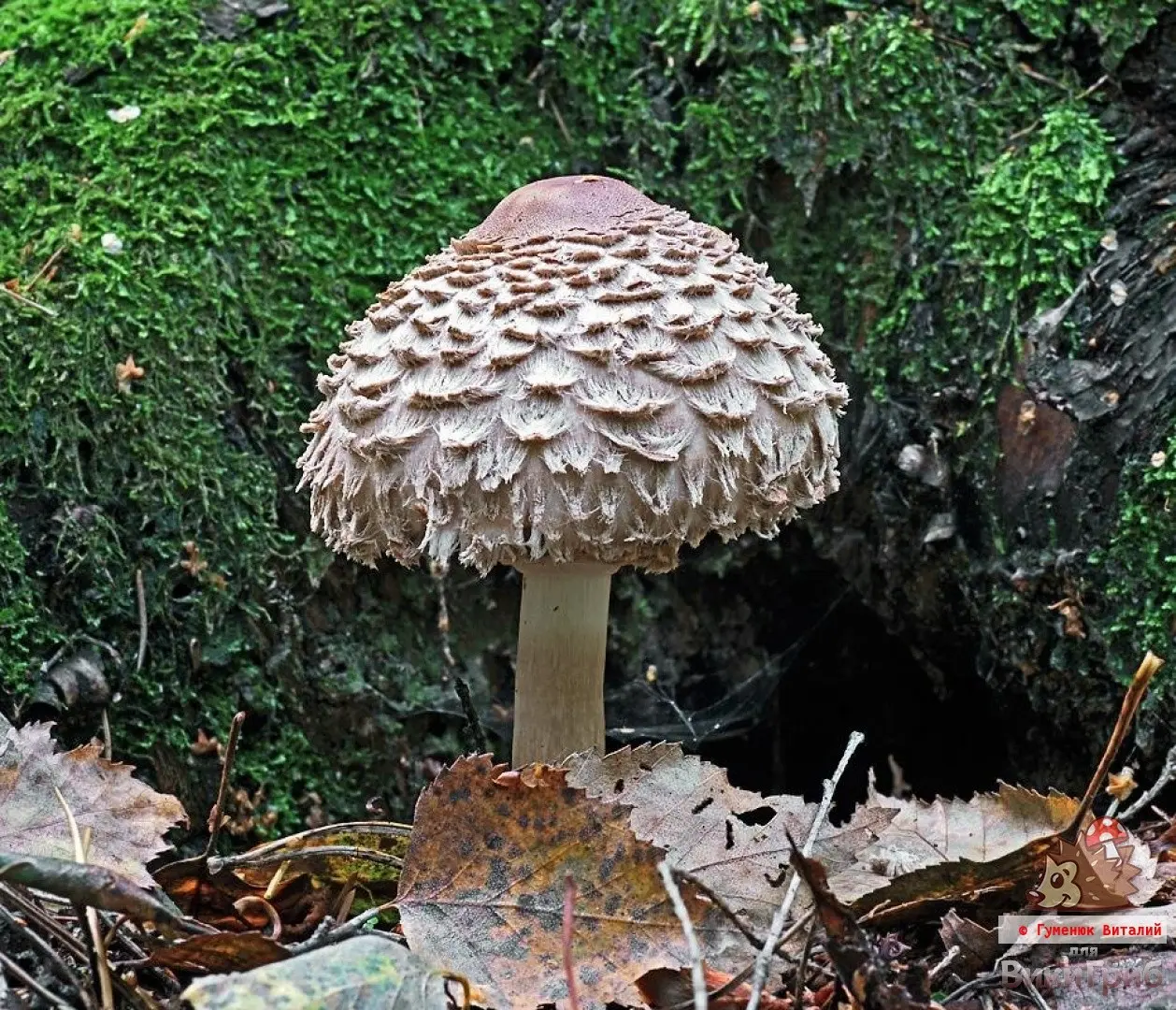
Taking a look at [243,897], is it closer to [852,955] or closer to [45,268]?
[852,955]

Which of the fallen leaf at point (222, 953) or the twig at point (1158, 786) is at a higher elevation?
the twig at point (1158, 786)

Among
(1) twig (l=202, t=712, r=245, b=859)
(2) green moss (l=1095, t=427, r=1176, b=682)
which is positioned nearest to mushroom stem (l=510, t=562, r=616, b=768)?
(1) twig (l=202, t=712, r=245, b=859)

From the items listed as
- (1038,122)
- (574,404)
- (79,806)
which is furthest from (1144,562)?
(79,806)

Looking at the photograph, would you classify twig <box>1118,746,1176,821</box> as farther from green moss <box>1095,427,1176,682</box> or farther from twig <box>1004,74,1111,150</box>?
twig <box>1004,74,1111,150</box>

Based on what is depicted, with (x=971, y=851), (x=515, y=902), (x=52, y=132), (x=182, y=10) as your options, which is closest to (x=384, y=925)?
(x=515, y=902)

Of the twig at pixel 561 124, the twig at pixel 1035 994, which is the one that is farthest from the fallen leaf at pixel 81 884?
the twig at pixel 561 124

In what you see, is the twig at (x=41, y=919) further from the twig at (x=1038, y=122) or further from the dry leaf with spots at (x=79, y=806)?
the twig at (x=1038, y=122)
